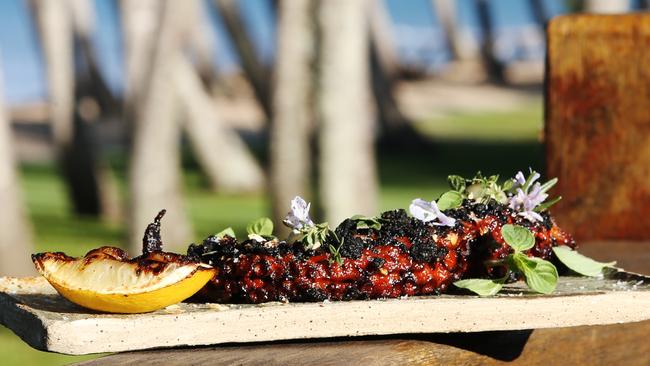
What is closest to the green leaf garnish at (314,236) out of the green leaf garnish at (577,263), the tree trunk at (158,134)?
the green leaf garnish at (577,263)

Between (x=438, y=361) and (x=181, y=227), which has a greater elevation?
(x=438, y=361)

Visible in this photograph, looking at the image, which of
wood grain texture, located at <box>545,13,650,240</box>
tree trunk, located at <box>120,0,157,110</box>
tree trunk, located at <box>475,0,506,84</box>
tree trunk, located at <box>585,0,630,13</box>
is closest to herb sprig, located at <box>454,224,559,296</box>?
wood grain texture, located at <box>545,13,650,240</box>

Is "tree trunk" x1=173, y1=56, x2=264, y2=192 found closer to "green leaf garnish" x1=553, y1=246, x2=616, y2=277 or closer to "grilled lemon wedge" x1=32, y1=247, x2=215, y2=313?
"green leaf garnish" x1=553, y1=246, x2=616, y2=277

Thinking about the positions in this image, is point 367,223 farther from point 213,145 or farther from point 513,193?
point 213,145

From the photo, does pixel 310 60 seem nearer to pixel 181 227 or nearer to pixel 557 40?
pixel 181 227

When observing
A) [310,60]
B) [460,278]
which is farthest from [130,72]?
[460,278]

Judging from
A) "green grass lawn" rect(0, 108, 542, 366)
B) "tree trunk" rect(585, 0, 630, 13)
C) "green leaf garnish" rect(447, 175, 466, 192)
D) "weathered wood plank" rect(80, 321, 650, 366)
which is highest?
"tree trunk" rect(585, 0, 630, 13)

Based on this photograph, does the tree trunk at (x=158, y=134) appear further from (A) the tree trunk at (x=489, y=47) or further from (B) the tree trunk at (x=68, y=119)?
(A) the tree trunk at (x=489, y=47)
